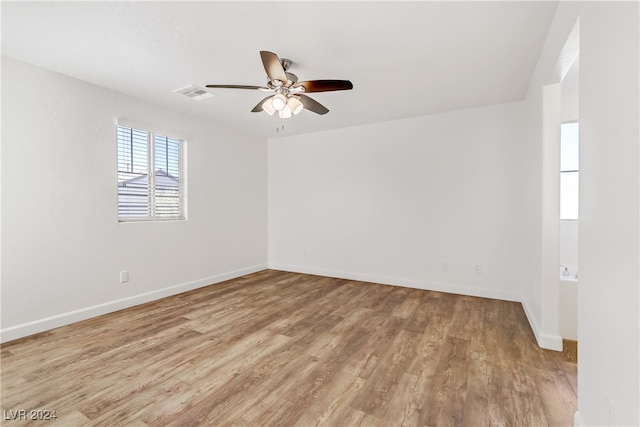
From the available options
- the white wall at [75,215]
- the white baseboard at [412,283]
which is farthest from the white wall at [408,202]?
the white wall at [75,215]

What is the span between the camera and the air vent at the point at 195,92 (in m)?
3.27

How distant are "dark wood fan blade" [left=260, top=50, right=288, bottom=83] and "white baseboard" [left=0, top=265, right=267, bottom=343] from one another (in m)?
3.18

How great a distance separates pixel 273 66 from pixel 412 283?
363 cm

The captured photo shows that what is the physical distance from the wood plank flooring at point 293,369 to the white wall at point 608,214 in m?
0.65

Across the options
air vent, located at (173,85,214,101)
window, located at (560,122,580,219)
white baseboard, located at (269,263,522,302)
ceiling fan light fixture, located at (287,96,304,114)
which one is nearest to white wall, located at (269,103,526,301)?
white baseboard, located at (269,263,522,302)

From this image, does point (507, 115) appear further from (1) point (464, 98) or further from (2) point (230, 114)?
(2) point (230, 114)

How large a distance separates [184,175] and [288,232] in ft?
7.09

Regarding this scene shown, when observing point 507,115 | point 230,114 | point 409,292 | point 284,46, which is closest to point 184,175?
point 230,114

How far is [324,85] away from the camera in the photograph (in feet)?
7.91

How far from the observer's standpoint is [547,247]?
2.47m

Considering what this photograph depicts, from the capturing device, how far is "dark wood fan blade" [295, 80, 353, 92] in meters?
2.34

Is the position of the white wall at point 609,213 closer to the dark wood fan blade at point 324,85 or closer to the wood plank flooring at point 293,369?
the wood plank flooring at point 293,369

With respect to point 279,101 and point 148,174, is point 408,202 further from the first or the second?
point 148,174

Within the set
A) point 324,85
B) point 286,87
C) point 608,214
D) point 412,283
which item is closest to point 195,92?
point 286,87
